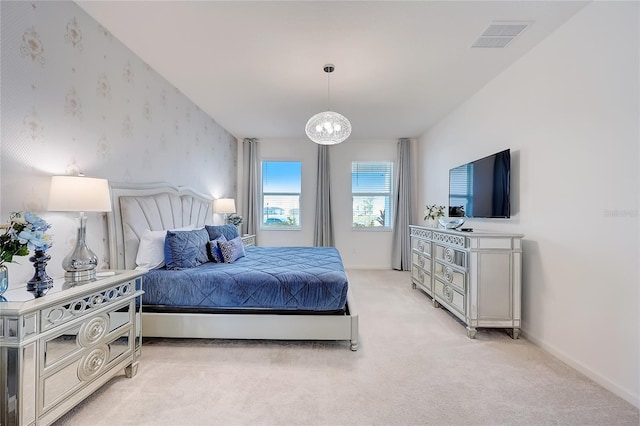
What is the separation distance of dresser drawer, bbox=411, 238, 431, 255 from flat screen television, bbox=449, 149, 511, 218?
0.58 m

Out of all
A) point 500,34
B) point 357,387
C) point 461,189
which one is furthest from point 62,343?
point 461,189

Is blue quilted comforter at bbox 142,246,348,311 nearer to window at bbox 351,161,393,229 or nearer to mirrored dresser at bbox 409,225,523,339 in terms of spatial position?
mirrored dresser at bbox 409,225,523,339

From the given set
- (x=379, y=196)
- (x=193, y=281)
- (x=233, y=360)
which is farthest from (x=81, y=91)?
(x=379, y=196)

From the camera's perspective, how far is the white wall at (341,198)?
5672mm

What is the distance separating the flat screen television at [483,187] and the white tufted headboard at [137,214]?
3591 millimetres

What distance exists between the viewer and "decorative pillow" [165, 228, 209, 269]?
8.30 feet

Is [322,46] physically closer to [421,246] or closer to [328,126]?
[328,126]

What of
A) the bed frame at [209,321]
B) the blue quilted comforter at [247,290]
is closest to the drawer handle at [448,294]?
the bed frame at [209,321]

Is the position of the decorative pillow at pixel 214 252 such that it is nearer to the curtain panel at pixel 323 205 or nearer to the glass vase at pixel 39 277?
the glass vase at pixel 39 277

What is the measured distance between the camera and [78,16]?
6.79ft

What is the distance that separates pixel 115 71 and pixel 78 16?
435 millimetres

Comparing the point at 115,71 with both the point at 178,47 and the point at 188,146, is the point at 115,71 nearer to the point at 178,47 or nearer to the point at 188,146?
the point at 178,47

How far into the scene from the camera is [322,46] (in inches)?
96.8

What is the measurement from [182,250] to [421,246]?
3.08 m
